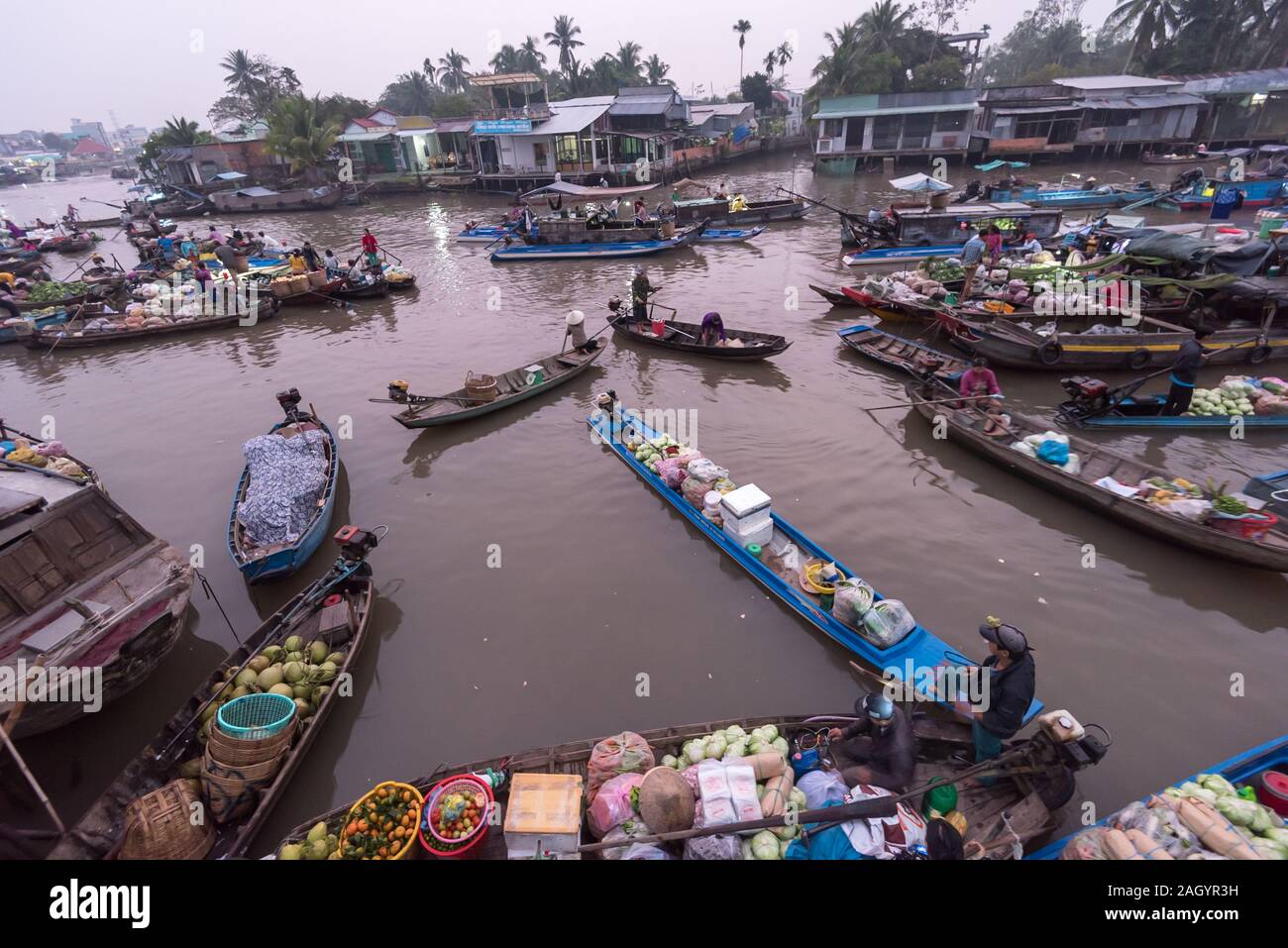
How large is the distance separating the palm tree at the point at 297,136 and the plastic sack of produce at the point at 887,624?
5755 cm

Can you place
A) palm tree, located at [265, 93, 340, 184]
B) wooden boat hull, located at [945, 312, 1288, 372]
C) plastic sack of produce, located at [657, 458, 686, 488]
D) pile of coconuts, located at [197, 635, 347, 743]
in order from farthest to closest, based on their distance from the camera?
1. palm tree, located at [265, 93, 340, 184]
2. wooden boat hull, located at [945, 312, 1288, 372]
3. plastic sack of produce, located at [657, 458, 686, 488]
4. pile of coconuts, located at [197, 635, 347, 743]

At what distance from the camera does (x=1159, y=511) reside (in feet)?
27.2

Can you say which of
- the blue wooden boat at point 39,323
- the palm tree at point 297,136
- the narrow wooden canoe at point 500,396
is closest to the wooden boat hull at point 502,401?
the narrow wooden canoe at point 500,396

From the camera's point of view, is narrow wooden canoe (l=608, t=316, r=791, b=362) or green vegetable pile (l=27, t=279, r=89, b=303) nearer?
narrow wooden canoe (l=608, t=316, r=791, b=362)

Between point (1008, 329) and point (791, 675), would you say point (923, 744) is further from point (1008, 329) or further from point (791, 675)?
point (1008, 329)

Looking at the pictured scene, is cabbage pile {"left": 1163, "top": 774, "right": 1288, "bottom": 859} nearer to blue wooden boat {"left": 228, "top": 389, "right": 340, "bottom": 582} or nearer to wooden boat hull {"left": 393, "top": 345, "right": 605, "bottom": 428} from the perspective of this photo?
blue wooden boat {"left": 228, "top": 389, "right": 340, "bottom": 582}

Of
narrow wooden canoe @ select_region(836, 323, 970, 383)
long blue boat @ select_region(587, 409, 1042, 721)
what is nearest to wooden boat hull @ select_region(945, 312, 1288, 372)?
narrow wooden canoe @ select_region(836, 323, 970, 383)

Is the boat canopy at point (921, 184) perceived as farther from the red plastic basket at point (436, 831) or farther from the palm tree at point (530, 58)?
the palm tree at point (530, 58)

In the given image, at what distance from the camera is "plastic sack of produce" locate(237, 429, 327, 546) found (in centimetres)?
897

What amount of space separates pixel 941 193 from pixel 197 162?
2438 inches

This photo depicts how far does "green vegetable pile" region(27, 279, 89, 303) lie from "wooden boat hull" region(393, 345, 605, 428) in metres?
18.9

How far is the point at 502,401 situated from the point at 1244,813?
42.0ft

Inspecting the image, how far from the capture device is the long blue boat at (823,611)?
6.55 metres

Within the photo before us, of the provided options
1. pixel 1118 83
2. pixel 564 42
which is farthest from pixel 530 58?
pixel 1118 83
